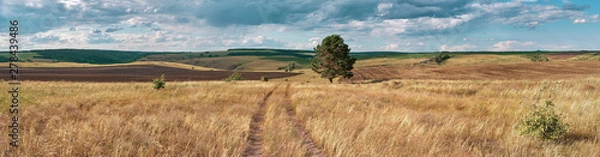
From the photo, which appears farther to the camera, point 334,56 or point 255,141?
point 334,56

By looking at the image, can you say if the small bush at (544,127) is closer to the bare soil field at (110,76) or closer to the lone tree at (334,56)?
the lone tree at (334,56)

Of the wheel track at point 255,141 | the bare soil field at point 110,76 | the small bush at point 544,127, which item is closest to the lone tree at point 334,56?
the bare soil field at point 110,76

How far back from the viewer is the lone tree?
62281mm

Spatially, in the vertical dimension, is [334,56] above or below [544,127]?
above

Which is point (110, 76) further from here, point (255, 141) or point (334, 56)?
point (255, 141)

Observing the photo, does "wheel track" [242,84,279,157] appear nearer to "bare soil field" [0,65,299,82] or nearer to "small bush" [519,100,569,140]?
"small bush" [519,100,569,140]

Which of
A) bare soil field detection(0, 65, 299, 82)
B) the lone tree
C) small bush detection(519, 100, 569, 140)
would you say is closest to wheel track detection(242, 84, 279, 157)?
small bush detection(519, 100, 569, 140)

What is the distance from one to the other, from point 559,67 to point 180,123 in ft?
323

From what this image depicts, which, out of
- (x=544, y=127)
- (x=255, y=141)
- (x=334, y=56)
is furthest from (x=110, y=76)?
(x=544, y=127)

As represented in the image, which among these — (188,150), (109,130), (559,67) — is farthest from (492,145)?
(559,67)

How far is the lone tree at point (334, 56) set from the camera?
2452 inches

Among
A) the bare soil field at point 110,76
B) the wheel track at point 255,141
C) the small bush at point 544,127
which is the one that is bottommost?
the bare soil field at point 110,76

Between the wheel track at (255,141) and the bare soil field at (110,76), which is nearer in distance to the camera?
the wheel track at (255,141)

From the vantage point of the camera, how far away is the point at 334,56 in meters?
63.2
